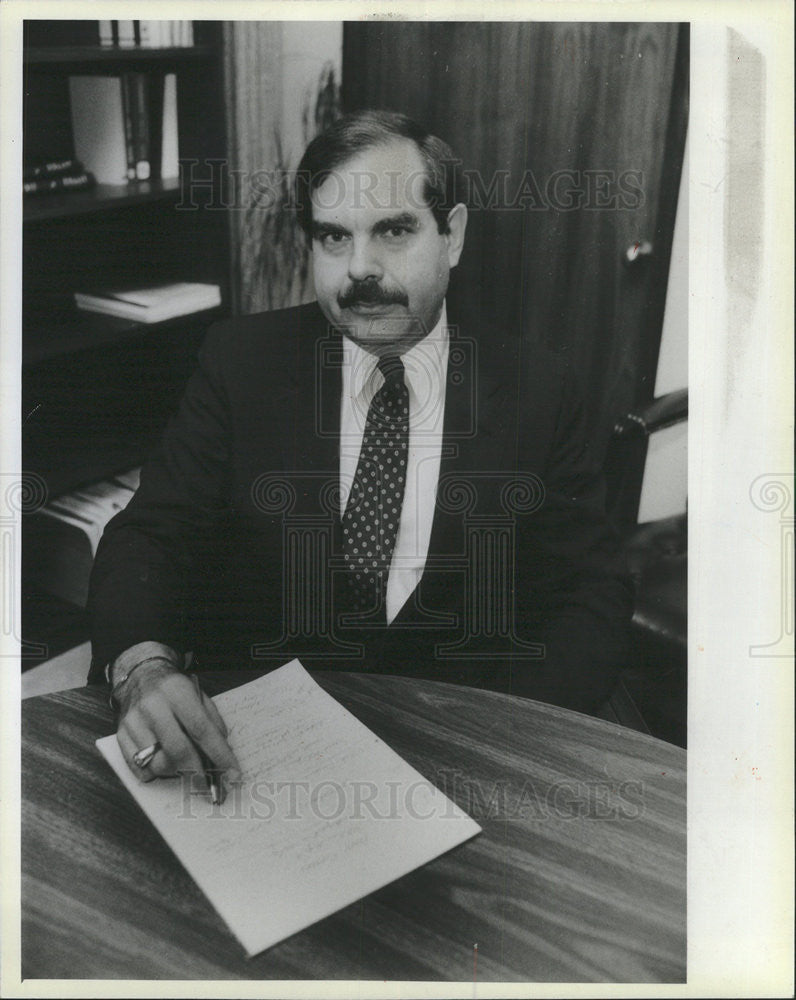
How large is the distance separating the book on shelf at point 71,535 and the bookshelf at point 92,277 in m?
0.01

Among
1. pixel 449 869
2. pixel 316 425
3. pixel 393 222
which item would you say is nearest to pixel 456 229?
pixel 393 222

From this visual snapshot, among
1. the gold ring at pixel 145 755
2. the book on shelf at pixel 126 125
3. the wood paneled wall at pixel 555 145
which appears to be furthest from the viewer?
the book on shelf at pixel 126 125

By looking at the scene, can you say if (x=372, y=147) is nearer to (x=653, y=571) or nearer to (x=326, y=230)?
(x=326, y=230)

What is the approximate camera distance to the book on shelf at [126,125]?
130 cm

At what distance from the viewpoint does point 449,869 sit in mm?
932

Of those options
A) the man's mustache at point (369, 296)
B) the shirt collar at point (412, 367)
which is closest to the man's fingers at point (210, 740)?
the shirt collar at point (412, 367)

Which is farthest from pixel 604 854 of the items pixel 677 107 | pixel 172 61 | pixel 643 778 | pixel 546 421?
pixel 172 61

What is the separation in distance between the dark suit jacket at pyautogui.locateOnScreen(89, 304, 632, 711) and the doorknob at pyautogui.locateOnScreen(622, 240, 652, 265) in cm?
17

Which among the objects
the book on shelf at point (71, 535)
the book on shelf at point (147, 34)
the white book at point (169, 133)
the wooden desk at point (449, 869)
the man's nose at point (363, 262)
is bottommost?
the wooden desk at point (449, 869)

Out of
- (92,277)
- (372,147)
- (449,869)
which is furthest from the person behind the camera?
(92,277)

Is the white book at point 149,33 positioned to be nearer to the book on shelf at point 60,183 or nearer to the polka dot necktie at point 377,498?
the book on shelf at point 60,183

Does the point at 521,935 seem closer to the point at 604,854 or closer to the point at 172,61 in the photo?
the point at 604,854

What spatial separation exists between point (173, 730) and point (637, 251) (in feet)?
2.97

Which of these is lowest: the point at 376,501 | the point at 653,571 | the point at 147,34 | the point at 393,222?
the point at 653,571
